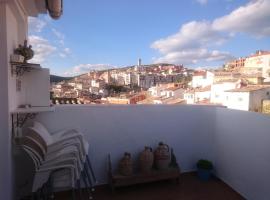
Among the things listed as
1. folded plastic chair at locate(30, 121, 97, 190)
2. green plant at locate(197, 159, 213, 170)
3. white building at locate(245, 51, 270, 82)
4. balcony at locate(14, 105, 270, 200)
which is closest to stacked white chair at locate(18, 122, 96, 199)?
folded plastic chair at locate(30, 121, 97, 190)

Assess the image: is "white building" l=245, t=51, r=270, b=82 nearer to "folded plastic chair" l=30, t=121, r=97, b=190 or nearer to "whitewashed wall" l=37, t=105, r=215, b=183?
"whitewashed wall" l=37, t=105, r=215, b=183

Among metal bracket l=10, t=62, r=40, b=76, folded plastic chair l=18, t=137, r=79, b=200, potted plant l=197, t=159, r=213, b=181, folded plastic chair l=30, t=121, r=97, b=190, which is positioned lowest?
potted plant l=197, t=159, r=213, b=181

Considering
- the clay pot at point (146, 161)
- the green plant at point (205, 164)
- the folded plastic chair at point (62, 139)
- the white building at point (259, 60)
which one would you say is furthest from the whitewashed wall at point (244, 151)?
the white building at point (259, 60)

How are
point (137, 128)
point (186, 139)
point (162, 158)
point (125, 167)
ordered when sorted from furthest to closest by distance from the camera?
1. point (186, 139)
2. point (137, 128)
3. point (162, 158)
4. point (125, 167)

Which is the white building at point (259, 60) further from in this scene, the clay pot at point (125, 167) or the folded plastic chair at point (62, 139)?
the folded plastic chair at point (62, 139)

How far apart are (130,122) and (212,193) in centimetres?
141

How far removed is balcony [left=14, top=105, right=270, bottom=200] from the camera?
103 inches

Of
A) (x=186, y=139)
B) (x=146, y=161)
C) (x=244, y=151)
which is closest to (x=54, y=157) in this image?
(x=146, y=161)

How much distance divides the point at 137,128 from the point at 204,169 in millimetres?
1143

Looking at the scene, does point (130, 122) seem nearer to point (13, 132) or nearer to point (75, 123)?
point (75, 123)

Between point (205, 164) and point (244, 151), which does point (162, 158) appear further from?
point (244, 151)

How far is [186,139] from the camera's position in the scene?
3420 millimetres

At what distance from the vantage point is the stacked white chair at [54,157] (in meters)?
1.98

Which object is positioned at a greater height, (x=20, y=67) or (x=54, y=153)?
(x=20, y=67)
